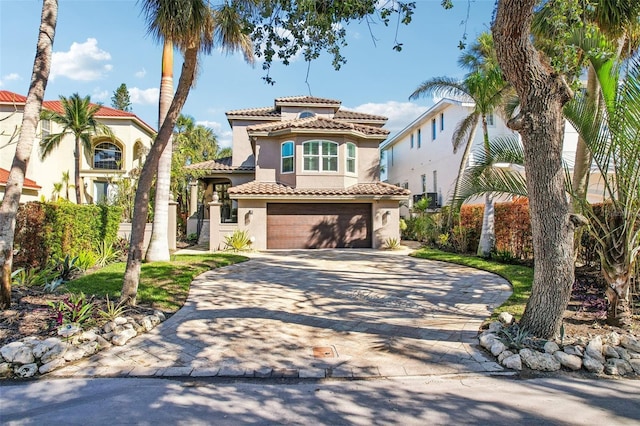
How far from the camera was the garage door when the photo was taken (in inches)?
749

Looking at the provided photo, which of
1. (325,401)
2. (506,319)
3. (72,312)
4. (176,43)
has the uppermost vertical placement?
(176,43)

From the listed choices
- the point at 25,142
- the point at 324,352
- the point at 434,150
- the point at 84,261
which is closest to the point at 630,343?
the point at 324,352

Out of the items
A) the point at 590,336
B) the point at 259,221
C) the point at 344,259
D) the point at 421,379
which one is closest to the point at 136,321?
the point at 421,379

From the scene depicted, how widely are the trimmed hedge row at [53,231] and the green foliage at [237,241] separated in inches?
221

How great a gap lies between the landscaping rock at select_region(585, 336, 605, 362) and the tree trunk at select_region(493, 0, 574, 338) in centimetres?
39

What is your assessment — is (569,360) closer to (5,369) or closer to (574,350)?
(574,350)

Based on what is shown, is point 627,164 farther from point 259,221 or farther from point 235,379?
point 259,221

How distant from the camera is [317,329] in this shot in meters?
6.17

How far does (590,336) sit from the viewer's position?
17.5 ft

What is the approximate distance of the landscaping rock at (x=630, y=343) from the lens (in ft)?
16.2

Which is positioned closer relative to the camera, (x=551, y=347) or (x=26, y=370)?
(x=26, y=370)

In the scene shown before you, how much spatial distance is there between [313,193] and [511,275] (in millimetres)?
10285

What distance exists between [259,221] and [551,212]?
48.7ft

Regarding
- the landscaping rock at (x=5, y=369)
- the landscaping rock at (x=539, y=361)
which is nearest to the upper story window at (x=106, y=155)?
the landscaping rock at (x=5, y=369)
